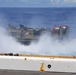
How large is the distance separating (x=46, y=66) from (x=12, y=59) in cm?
42

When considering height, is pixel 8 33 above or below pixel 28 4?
below

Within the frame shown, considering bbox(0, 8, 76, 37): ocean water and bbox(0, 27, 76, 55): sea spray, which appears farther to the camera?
bbox(0, 8, 76, 37): ocean water

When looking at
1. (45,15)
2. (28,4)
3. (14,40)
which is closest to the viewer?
(28,4)

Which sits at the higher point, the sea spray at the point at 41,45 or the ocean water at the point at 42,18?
the ocean water at the point at 42,18

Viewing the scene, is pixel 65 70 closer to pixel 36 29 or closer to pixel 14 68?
pixel 14 68

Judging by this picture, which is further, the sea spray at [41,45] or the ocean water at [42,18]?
the ocean water at [42,18]

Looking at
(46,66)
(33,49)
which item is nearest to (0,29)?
(33,49)

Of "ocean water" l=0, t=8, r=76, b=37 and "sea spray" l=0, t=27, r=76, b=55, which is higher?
"ocean water" l=0, t=8, r=76, b=37

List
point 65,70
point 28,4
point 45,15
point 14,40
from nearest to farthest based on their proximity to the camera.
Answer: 1. point 65,70
2. point 28,4
3. point 14,40
4. point 45,15

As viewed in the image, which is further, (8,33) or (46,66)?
(8,33)

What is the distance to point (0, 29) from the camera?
4.34 metres

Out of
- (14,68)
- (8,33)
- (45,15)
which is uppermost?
(45,15)

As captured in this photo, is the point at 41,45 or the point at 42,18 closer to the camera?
the point at 41,45

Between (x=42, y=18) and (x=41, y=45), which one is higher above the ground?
(x=42, y=18)
